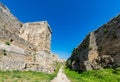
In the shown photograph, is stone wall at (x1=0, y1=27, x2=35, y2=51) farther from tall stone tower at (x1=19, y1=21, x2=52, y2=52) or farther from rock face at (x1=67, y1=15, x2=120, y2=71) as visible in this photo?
rock face at (x1=67, y1=15, x2=120, y2=71)

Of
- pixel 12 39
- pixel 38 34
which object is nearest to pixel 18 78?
pixel 12 39

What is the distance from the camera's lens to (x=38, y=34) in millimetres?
23000

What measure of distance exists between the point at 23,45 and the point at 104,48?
34.8 feet

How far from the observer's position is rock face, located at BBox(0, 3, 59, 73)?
1445cm

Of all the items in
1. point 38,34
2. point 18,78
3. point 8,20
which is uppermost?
point 8,20

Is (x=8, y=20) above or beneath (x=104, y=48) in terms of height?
above

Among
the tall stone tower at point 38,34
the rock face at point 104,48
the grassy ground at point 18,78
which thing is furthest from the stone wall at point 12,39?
the rock face at point 104,48

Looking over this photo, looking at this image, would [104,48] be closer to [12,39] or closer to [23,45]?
[23,45]

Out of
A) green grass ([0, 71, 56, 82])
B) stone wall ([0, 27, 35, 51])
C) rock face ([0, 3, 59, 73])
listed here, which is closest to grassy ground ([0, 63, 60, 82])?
green grass ([0, 71, 56, 82])

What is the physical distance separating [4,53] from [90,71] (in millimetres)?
9555

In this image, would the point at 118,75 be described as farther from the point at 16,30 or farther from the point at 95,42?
the point at 16,30

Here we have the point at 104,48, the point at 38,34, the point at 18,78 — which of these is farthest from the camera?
the point at 38,34

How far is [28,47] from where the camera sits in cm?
1925

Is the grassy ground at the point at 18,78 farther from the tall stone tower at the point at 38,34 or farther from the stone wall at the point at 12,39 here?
the tall stone tower at the point at 38,34
